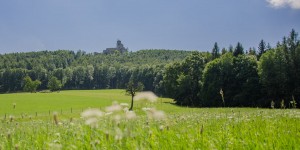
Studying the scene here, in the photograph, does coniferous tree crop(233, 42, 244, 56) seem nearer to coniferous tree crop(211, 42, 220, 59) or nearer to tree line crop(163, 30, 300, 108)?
tree line crop(163, 30, 300, 108)

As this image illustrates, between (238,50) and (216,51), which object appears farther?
(216,51)

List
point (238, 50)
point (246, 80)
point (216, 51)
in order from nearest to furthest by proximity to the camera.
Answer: point (246, 80)
point (238, 50)
point (216, 51)

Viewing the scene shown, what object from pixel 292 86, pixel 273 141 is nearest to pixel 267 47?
pixel 292 86

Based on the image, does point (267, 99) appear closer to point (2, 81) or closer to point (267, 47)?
point (267, 47)

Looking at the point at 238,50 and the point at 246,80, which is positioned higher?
the point at 238,50

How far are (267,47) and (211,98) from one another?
4122 centimetres

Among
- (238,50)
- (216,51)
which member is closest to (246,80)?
(238,50)

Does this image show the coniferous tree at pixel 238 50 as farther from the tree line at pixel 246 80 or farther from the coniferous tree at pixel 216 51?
the coniferous tree at pixel 216 51

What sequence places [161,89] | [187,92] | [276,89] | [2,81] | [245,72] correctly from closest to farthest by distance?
1. [276,89]
2. [245,72]
3. [187,92]
4. [161,89]
5. [2,81]

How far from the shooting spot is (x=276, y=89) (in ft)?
215

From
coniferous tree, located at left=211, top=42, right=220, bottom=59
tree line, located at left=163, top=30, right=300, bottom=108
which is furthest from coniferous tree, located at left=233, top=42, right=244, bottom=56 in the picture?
coniferous tree, located at left=211, top=42, right=220, bottom=59

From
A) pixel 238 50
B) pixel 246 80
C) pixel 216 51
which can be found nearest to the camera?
pixel 246 80

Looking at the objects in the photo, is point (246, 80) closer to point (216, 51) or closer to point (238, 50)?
point (238, 50)

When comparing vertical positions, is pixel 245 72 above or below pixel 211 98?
above
